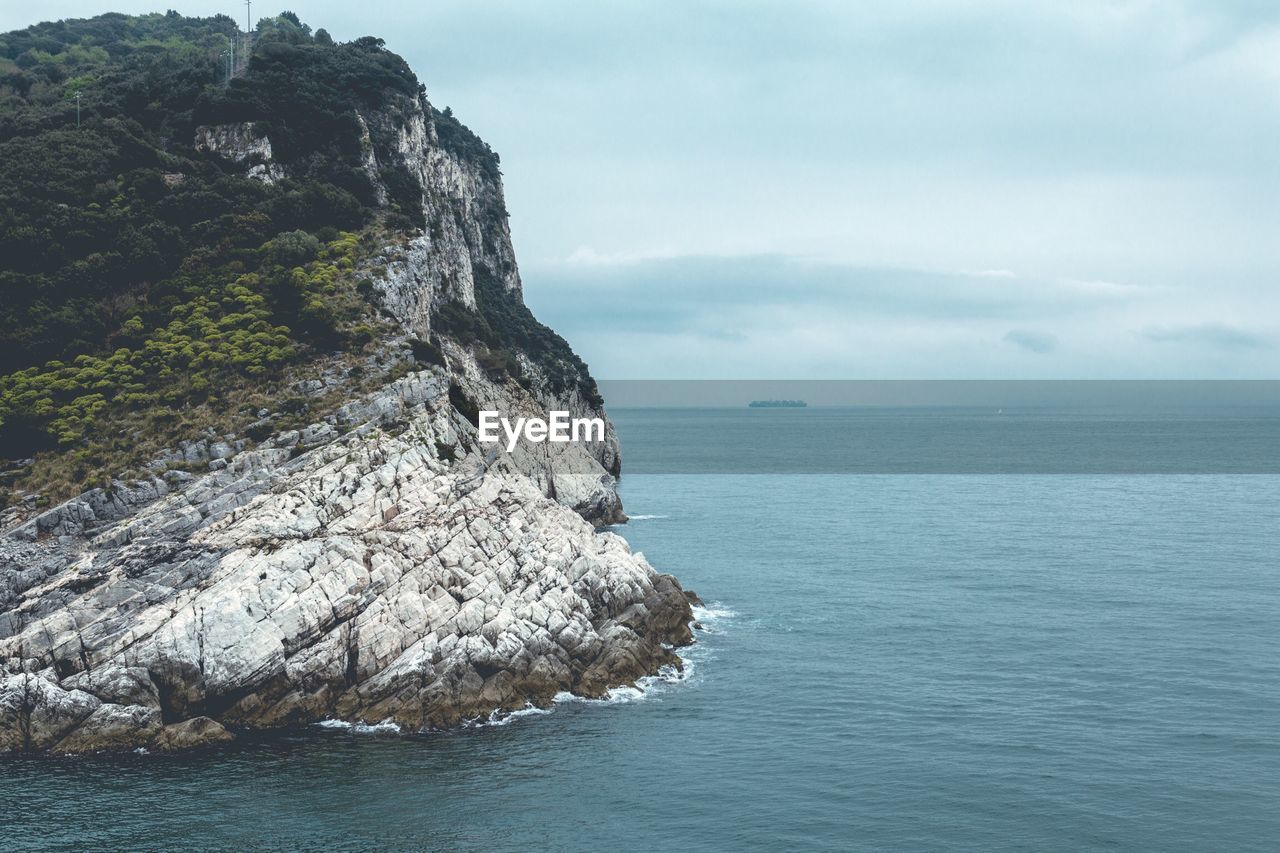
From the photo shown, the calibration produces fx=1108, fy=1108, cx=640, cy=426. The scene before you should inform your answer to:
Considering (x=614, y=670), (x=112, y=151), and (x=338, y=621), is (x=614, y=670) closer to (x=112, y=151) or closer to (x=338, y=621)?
(x=338, y=621)

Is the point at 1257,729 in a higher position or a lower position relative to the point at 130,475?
lower

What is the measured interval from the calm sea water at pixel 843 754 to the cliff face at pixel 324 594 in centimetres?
243

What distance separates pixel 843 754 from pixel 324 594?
25.5 m

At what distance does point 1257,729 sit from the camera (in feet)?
164

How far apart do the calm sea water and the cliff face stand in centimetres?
243

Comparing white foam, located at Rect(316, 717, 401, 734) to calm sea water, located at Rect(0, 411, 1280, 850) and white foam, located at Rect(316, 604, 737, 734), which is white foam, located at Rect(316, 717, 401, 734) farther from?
calm sea water, located at Rect(0, 411, 1280, 850)

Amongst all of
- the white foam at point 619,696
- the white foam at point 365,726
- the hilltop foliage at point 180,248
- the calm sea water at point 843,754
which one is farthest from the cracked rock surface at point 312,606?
the hilltop foliage at point 180,248

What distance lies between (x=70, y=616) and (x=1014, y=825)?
140ft


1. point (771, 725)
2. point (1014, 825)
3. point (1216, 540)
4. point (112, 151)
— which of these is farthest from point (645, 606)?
point (1216, 540)

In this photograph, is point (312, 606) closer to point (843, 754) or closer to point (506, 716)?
point (506, 716)

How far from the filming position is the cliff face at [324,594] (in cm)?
5053

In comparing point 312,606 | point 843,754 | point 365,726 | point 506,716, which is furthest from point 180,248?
point 843,754

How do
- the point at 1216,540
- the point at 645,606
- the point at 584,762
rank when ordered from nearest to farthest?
the point at 584,762
the point at 645,606
the point at 1216,540

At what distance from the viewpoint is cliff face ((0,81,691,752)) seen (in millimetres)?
50531
